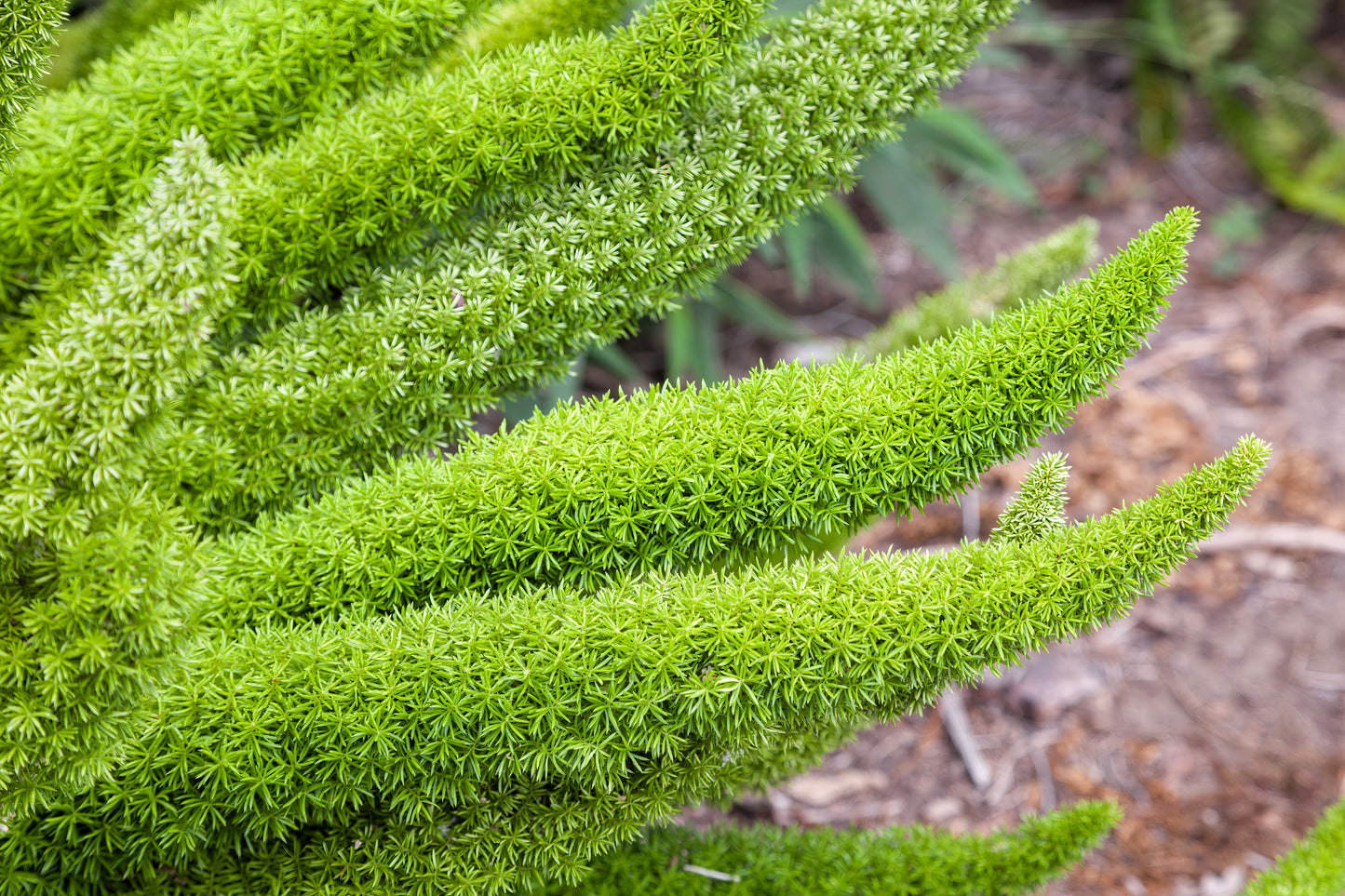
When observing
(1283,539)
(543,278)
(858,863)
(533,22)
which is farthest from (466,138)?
(1283,539)

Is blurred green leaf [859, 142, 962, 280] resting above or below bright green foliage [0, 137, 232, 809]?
below

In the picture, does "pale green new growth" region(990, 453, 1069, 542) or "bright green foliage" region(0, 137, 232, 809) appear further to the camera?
"pale green new growth" region(990, 453, 1069, 542)

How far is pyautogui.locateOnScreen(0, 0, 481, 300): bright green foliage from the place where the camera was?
0.80 metres

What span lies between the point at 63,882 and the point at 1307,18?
9.70 ft

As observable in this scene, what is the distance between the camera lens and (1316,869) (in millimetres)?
897

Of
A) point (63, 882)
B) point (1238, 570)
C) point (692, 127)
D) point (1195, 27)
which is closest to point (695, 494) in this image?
point (692, 127)

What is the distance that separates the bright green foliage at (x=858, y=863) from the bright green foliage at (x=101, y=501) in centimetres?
42

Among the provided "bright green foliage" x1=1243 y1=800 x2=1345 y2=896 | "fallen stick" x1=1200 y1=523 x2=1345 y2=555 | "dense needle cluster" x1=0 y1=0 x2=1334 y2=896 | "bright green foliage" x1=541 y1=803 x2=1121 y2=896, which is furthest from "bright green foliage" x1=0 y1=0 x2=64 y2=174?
"fallen stick" x1=1200 y1=523 x2=1345 y2=555

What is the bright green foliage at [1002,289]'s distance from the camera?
43.9 inches

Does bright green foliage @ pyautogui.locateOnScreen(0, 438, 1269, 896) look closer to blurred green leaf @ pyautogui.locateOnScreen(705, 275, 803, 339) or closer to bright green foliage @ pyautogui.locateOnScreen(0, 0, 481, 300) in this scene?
bright green foliage @ pyautogui.locateOnScreen(0, 0, 481, 300)

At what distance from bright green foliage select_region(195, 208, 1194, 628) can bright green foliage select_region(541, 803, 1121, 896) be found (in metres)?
0.30

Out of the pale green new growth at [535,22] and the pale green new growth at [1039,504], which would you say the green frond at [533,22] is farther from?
the pale green new growth at [1039,504]

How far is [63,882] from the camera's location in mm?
708

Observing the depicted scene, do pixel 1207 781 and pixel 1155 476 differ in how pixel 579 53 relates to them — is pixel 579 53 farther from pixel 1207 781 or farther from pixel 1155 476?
pixel 1155 476
